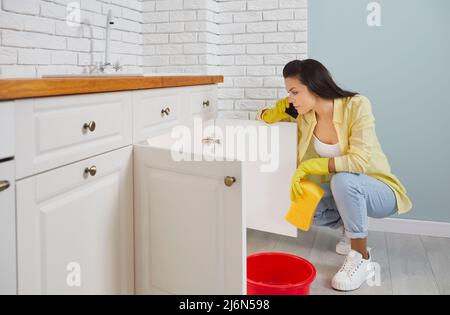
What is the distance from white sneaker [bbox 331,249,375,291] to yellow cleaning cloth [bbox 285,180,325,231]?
249 mm

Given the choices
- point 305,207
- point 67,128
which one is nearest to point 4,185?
point 67,128

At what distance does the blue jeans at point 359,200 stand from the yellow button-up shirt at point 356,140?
0.14 ft

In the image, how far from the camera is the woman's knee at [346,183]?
7.25 feet

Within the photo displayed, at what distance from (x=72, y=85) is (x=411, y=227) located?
226 cm

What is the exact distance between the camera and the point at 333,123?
90.5 inches

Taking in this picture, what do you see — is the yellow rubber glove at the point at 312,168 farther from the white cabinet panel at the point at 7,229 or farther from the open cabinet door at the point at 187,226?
the white cabinet panel at the point at 7,229

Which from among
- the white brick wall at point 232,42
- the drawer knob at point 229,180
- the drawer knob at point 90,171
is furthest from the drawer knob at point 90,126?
the white brick wall at point 232,42

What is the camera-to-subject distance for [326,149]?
2.35 meters

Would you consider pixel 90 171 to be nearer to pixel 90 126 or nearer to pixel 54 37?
pixel 90 126

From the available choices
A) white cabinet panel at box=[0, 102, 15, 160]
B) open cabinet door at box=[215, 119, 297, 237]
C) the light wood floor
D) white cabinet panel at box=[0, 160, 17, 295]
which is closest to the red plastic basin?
the light wood floor

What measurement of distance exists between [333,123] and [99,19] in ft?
4.47

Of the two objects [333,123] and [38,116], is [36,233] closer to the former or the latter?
[38,116]

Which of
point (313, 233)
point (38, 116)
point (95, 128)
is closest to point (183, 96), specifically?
point (95, 128)

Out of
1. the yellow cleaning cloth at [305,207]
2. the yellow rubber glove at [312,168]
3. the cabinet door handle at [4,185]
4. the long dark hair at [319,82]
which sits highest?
the long dark hair at [319,82]
